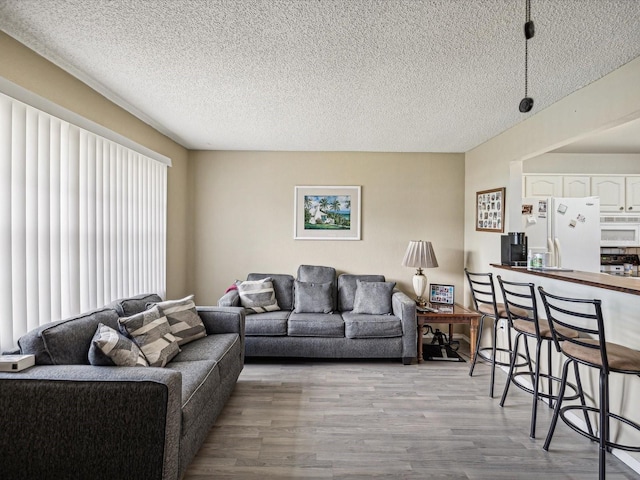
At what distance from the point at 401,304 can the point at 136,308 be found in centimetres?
255

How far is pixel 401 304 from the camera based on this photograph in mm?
3758

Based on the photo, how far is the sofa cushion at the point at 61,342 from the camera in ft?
6.10

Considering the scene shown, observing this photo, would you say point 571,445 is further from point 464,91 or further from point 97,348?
point 97,348

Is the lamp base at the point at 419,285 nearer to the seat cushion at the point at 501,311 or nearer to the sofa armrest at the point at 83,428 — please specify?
the seat cushion at the point at 501,311

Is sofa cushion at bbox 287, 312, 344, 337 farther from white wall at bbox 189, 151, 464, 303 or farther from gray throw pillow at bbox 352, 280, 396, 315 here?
white wall at bbox 189, 151, 464, 303

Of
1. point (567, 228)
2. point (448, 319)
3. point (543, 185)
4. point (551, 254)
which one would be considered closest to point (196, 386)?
point (448, 319)

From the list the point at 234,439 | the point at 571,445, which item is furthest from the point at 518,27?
the point at 234,439

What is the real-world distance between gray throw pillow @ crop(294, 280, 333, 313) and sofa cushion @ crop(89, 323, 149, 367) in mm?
2165

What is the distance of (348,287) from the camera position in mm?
4359

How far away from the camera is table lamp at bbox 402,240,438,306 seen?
165 inches

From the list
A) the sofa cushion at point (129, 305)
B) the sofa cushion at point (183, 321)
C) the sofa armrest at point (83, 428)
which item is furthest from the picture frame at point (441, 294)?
the sofa armrest at point (83, 428)

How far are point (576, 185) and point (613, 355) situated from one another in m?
3.18

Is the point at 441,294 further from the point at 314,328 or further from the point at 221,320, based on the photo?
the point at 221,320

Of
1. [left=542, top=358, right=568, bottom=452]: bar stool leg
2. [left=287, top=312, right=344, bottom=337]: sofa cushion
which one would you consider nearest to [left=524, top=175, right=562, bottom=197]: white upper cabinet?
[left=542, top=358, right=568, bottom=452]: bar stool leg
